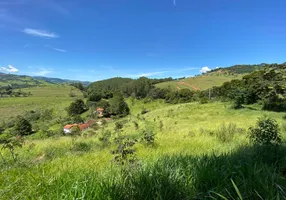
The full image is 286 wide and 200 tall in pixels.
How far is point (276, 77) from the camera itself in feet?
87.5

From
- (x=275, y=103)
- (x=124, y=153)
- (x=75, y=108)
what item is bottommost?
(x=75, y=108)

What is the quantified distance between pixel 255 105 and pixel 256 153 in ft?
106

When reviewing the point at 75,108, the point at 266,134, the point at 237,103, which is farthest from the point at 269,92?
the point at 75,108

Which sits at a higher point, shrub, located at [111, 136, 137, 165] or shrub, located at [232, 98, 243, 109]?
shrub, located at [111, 136, 137, 165]

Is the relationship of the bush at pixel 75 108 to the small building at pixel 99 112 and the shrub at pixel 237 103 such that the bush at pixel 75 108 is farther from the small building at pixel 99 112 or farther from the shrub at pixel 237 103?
the shrub at pixel 237 103

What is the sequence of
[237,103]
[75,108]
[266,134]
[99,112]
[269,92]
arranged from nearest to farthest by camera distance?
[266,134], [269,92], [237,103], [99,112], [75,108]

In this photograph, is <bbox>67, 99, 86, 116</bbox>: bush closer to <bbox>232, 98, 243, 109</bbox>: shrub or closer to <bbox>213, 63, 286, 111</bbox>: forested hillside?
<bbox>232, 98, 243, 109</bbox>: shrub

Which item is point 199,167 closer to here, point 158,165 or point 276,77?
point 158,165

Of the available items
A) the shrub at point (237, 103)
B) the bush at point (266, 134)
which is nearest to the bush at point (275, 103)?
the shrub at point (237, 103)

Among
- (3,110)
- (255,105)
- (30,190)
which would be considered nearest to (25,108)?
(3,110)

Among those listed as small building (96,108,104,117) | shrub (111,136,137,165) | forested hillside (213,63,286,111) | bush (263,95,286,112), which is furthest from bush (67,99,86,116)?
shrub (111,136,137,165)

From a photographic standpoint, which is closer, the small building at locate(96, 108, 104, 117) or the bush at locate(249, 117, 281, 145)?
the bush at locate(249, 117, 281, 145)

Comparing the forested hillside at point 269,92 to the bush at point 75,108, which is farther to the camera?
the bush at point 75,108

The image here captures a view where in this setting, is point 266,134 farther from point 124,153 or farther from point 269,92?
point 269,92
